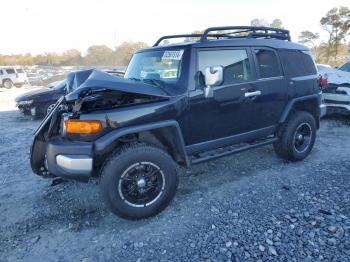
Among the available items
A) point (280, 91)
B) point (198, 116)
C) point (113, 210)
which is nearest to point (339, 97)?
point (280, 91)

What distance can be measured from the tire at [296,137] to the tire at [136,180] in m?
2.06

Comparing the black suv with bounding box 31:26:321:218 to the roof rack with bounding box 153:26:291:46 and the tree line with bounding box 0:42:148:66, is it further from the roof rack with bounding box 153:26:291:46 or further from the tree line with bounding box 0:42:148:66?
the tree line with bounding box 0:42:148:66

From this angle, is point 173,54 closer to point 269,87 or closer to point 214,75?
point 214,75

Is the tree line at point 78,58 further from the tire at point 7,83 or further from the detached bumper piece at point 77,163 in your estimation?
the detached bumper piece at point 77,163

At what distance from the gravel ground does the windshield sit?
152 cm

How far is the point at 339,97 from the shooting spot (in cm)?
711

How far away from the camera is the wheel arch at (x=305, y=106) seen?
4.39 meters

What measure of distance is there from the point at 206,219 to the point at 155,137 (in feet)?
3.61

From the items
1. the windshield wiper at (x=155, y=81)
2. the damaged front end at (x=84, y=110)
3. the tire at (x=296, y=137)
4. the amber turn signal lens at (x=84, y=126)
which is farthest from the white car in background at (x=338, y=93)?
the amber turn signal lens at (x=84, y=126)

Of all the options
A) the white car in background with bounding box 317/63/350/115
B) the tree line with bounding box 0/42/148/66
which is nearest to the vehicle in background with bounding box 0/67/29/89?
the tree line with bounding box 0/42/148/66

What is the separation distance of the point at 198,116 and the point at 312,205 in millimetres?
1684

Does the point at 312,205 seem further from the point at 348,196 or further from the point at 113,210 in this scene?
the point at 113,210

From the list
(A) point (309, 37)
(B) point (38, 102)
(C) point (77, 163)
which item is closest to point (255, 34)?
(C) point (77, 163)

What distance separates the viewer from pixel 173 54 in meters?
3.60
